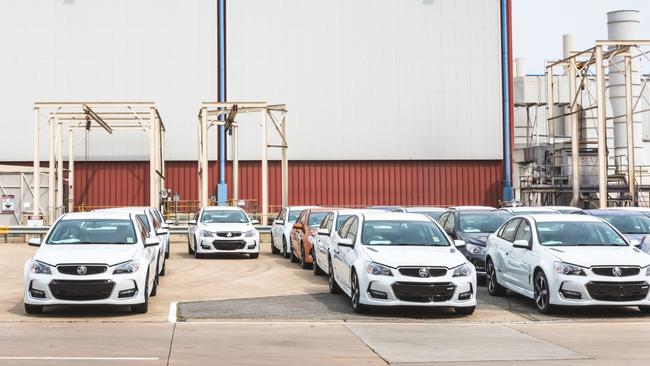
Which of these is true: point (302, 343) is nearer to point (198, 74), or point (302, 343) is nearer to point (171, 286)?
point (171, 286)

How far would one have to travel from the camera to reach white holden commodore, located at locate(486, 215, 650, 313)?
1184cm

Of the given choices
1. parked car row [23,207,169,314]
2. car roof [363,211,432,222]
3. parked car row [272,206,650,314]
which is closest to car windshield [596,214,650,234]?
parked car row [272,206,650,314]

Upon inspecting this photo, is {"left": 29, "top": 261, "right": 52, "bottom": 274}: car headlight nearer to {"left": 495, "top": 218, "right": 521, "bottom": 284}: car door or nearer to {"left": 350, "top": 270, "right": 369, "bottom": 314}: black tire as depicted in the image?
{"left": 350, "top": 270, "right": 369, "bottom": 314}: black tire

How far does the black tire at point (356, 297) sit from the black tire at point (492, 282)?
10.7ft

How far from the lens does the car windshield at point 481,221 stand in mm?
17375

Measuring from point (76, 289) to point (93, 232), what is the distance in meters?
1.96

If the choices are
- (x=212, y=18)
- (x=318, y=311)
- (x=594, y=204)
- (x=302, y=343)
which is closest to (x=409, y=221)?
(x=318, y=311)

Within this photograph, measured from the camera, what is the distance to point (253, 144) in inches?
1647

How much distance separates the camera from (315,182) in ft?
138

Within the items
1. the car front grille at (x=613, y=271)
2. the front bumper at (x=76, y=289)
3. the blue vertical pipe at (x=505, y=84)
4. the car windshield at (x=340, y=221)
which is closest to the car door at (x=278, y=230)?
the car windshield at (x=340, y=221)

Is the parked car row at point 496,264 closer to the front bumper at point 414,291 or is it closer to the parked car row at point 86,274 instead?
the front bumper at point 414,291

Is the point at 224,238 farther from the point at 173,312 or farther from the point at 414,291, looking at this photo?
the point at 414,291

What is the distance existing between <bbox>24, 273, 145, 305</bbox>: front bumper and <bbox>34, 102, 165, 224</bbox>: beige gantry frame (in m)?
22.6

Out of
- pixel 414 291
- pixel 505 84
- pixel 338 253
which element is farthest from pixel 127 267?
pixel 505 84
